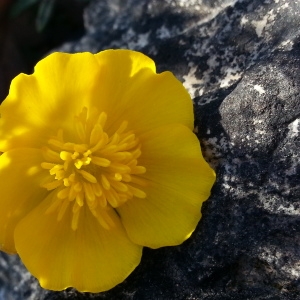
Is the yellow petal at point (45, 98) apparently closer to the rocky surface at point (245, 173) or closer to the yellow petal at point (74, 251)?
the yellow petal at point (74, 251)

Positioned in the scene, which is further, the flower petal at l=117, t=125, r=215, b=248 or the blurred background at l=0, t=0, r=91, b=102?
the blurred background at l=0, t=0, r=91, b=102

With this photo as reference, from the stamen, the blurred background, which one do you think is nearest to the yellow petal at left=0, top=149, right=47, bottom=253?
the stamen

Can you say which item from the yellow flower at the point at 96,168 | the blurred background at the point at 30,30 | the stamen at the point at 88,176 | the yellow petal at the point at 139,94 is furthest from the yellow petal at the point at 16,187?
the blurred background at the point at 30,30

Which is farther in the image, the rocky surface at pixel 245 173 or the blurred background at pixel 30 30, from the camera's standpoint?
the blurred background at pixel 30 30

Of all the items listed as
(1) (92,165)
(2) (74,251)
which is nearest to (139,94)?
(1) (92,165)

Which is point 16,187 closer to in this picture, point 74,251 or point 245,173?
point 74,251

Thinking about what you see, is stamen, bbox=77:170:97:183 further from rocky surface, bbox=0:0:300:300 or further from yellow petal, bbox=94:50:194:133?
rocky surface, bbox=0:0:300:300

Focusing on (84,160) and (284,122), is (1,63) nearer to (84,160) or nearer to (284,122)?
(84,160)

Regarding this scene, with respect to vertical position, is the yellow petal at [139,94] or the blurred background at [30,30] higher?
the yellow petal at [139,94]

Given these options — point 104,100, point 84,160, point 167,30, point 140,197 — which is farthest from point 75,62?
point 167,30
